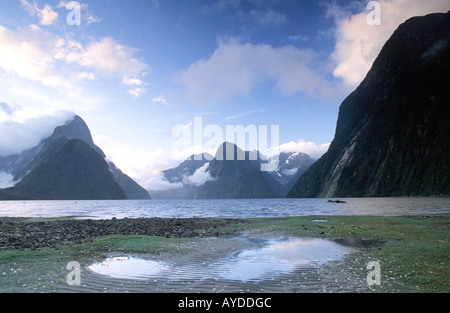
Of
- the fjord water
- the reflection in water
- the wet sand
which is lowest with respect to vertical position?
the fjord water

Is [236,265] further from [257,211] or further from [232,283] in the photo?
[257,211]

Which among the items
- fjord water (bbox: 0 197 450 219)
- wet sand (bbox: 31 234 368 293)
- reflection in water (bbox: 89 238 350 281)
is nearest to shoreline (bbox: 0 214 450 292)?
wet sand (bbox: 31 234 368 293)

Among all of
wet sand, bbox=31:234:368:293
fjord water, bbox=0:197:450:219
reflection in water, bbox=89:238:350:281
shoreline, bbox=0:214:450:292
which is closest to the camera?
wet sand, bbox=31:234:368:293

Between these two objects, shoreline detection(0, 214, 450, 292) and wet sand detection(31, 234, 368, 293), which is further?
shoreline detection(0, 214, 450, 292)

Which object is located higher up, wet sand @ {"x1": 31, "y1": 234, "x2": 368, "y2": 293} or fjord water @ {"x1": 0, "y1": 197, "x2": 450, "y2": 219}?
wet sand @ {"x1": 31, "y1": 234, "x2": 368, "y2": 293}

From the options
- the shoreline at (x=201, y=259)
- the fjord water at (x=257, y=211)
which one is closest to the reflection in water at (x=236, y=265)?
the shoreline at (x=201, y=259)

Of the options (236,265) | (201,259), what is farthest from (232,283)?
(201,259)

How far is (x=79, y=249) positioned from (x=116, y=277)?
9.90 metres

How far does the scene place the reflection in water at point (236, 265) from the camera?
15709 mm

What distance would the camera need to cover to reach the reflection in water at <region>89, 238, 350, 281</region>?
15.7 meters

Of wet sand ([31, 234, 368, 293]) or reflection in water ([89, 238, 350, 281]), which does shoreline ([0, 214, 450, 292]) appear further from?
reflection in water ([89, 238, 350, 281])

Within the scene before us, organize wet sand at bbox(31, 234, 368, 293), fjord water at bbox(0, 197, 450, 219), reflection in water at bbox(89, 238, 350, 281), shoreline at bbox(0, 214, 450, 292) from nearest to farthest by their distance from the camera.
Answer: wet sand at bbox(31, 234, 368, 293), shoreline at bbox(0, 214, 450, 292), reflection in water at bbox(89, 238, 350, 281), fjord water at bbox(0, 197, 450, 219)
